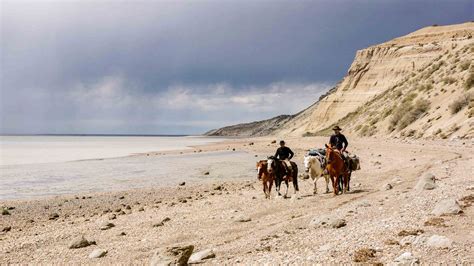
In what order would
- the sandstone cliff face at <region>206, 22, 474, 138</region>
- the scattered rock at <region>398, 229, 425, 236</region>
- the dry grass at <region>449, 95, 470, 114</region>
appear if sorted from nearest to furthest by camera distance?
the scattered rock at <region>398, 229, 425, 236</region> → the dry grass at <region>449, 95, 470, 114</region> → the sandstone cliff face at <region>206, 22, 474, 138</region>

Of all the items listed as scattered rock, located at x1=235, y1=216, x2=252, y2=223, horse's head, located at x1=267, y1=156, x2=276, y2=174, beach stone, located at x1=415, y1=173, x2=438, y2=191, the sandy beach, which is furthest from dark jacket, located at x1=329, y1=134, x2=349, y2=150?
scattered rock, located at x1=235, y1=216, x2=252, y2=223

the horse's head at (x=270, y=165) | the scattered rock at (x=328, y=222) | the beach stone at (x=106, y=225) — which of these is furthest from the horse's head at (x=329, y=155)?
the beach stone at (x=106, y=225)

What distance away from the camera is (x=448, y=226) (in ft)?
31.0

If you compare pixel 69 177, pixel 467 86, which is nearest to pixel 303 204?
pixel 69 177

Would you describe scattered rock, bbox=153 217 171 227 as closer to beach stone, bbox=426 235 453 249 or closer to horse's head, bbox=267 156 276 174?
horse's head, bbox=267 156 276 174

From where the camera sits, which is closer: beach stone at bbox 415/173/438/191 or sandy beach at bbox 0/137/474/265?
sandy beach at bbox 0/137/474/265

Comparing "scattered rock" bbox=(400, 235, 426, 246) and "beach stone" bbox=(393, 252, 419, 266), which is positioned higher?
"scattered rock" bbox=(400, 235, 426, 246)

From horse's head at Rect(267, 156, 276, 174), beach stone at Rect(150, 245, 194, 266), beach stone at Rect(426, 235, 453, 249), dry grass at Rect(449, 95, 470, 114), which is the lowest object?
beach stone at Rect(150, 245, 194, 266)

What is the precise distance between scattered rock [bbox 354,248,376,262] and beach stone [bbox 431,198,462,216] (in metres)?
3.12

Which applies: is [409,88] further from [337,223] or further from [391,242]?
[391,242]

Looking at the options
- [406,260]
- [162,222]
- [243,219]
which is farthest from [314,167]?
[406,260]

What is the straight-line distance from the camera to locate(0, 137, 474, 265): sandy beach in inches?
344

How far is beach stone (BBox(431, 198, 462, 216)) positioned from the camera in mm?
10438

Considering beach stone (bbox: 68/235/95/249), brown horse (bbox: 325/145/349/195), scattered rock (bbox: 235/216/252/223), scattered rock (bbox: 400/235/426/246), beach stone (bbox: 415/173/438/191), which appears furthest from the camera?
brown horse (bbox: 325/145/349/195)
